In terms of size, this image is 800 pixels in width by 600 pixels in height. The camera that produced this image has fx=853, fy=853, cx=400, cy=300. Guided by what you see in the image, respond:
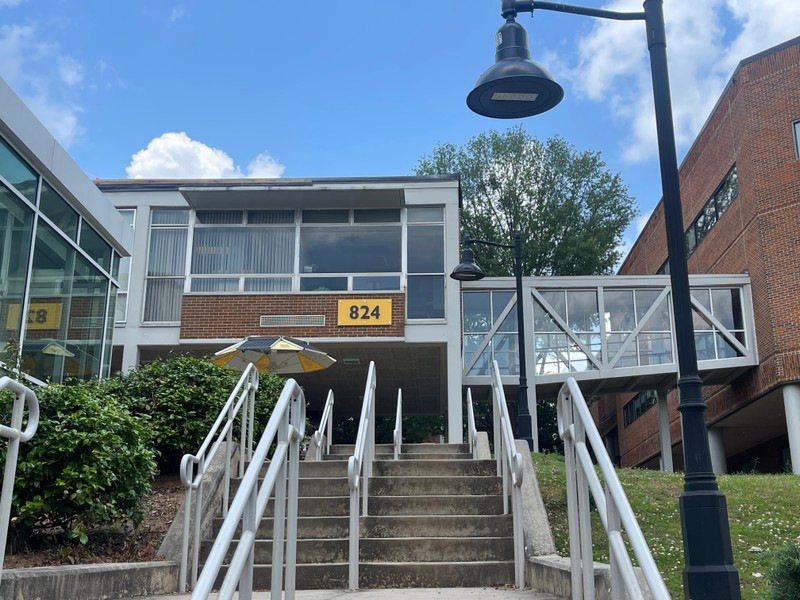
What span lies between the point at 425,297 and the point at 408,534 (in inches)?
472

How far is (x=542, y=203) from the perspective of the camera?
1555 inches

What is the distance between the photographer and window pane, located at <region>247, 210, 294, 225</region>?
776 inches

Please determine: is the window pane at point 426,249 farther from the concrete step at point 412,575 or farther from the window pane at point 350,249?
the concrete step at point 412,575

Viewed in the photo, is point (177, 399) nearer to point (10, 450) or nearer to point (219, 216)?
point (10, 450)

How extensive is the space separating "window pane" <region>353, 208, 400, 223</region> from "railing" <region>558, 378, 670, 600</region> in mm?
15017

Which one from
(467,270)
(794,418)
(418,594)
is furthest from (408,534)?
(794,418)

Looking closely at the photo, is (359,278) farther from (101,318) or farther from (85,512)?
(85,512)

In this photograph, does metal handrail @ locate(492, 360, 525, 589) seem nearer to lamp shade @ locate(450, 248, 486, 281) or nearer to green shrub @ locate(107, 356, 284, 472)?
green shrub @ locate(107, 356, 284, 472)

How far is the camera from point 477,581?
21.4 feet

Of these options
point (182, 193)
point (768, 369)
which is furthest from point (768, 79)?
point (182, 193)

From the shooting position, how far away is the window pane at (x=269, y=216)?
19.7 m

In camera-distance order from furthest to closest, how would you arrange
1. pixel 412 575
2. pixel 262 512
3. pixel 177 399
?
1. pixel 177 399
2. pixel 412 575
3. pixel 262 512

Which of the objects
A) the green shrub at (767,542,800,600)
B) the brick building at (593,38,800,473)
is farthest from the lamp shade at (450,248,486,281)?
the green shrub at (767,542,800,600)

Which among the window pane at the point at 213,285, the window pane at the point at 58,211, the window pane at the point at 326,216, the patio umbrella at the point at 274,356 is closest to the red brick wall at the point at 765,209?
the window pane at the point at 326,216
